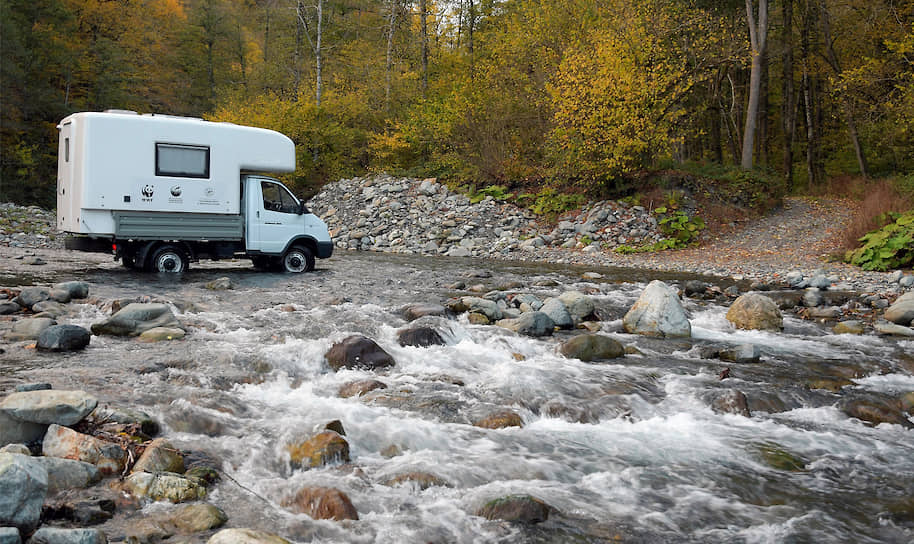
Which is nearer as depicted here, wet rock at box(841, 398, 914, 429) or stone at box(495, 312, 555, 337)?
wet rock at box(841, 398, 914, 429)

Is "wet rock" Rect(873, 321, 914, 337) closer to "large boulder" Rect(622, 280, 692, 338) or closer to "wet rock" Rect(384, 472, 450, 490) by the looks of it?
"large boulder" Rect(622, 280, 692, 338)

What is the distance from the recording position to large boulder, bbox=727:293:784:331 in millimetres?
10445

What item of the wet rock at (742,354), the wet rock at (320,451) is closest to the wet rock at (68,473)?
the wet rock at (320,451)

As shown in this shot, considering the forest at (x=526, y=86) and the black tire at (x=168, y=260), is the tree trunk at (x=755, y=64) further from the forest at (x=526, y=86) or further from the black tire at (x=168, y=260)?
the black tire at (x=168, y=260)

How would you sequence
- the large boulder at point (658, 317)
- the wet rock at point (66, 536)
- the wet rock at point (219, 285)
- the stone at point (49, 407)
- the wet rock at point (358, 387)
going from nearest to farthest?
1. the wet rock at point (66, 536)
2. the stone at point (49, 407)
3. the wet rock at point (358, 387)
4. the large boulder at point (658, 317)
5. the wet rock at point (219, 285)

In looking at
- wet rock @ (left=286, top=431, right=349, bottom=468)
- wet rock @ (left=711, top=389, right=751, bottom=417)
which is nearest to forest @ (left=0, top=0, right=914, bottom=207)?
wet rock @ (left=711, top=389, right=751, bottom=417)

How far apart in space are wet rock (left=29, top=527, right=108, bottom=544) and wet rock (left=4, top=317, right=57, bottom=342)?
5.54 metres

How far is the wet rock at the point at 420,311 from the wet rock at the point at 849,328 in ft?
20.7

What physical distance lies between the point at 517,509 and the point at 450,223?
2056 cm

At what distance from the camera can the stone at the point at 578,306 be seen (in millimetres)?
10875

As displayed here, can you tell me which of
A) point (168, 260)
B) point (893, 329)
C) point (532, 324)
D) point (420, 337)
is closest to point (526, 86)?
point (168, 260)

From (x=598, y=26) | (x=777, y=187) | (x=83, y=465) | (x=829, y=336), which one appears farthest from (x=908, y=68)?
(x=83, y=465)

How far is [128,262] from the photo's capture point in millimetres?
14500

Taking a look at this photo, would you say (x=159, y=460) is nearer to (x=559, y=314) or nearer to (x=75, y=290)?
(x=559, y=314)
